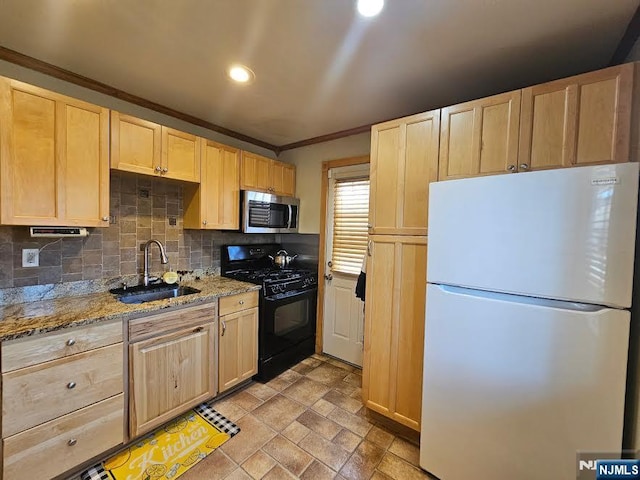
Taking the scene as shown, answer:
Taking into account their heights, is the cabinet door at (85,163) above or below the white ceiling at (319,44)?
below

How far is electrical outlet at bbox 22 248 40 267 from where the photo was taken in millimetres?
1706

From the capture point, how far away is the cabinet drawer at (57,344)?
125 cm

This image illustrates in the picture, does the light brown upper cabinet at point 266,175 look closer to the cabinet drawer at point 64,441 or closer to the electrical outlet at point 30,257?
the electrical outlet at point 30,257

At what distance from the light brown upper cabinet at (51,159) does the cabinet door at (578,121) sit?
260 cm

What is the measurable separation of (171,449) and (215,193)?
Result: 195 cm

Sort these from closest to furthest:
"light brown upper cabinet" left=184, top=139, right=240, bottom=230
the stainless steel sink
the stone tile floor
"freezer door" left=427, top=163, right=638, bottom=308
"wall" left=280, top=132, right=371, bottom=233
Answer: "freezer door" left=427, top=163, right=638, bottom=308 < the stone tile floor < the stainless steel sink < "light brown upper cabinet" left=184, top=139, right=240, bottom=230 < "wall" left=280, top=132, right=371, bottom=233

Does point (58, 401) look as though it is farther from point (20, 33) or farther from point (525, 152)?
point (525, 152)

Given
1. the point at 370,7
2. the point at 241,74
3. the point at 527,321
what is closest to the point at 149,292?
the point at 241,74

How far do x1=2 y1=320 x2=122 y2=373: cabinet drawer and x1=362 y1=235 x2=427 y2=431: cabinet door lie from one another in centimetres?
168

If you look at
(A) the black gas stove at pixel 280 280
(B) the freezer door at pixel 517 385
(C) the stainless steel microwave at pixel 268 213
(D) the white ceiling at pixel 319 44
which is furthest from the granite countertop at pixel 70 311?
(B) the freezer door at pixel 517 385

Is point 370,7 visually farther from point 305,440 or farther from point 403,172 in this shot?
point 305,440

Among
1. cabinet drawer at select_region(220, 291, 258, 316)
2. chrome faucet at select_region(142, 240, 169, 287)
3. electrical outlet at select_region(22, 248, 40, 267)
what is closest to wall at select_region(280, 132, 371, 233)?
cabinet drawer at select_region(220, 291, 258, 316)

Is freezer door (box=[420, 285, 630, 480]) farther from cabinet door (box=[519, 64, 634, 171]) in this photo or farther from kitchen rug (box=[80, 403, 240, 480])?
kitchen rug (box=[80, 403, 240, 480])

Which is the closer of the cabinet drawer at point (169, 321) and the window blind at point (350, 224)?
the cabinet drawer at point (169, 321)
